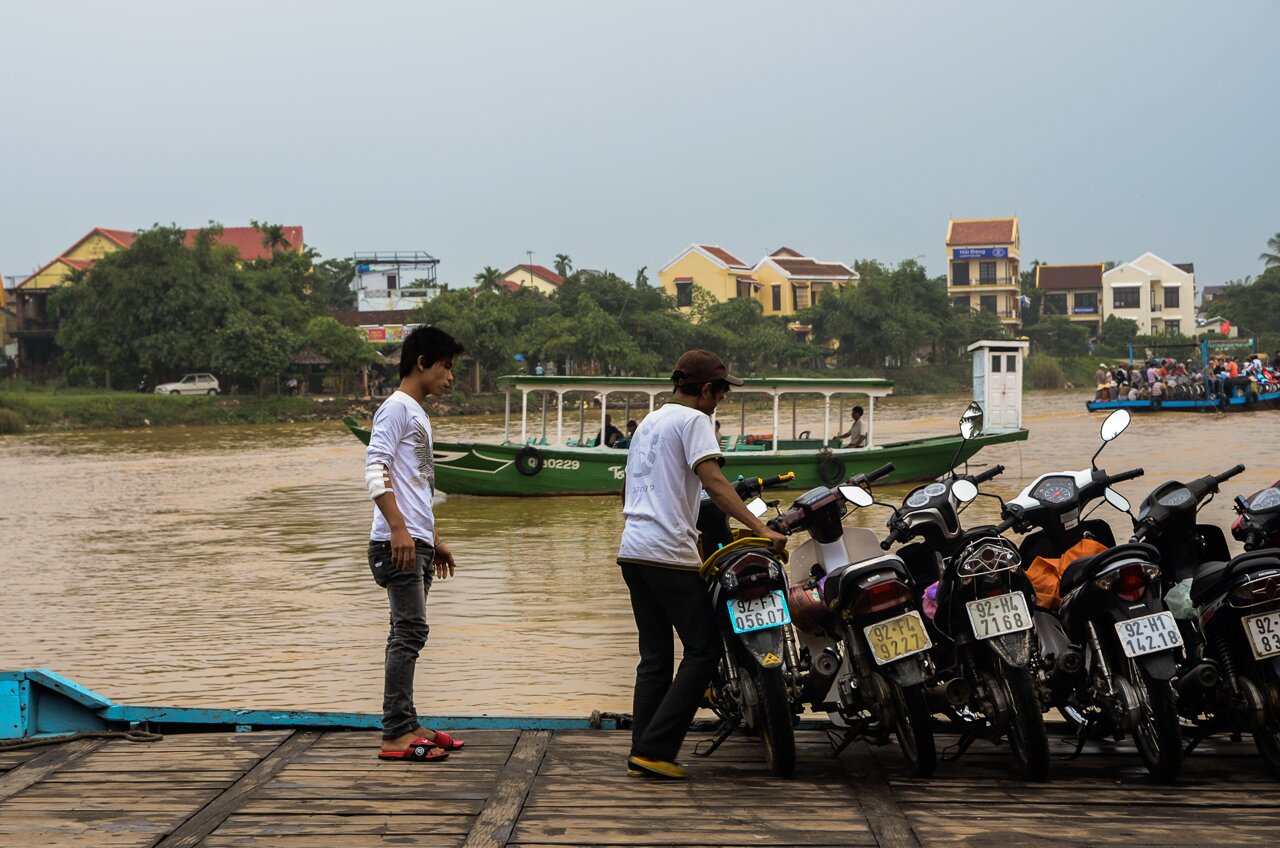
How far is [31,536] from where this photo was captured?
16.1 meters

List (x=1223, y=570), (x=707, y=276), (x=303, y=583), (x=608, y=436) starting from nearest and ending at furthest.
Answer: (x=1223, y=570), (x=303, y=583), (x=608, y=436), (x=707, y=276)

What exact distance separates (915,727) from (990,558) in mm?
531

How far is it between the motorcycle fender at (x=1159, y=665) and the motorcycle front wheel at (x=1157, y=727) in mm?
14

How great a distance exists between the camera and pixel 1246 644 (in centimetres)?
387

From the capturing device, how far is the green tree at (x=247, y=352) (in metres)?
42.8

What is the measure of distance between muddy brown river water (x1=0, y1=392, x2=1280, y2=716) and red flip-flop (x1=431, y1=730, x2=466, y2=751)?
5.96 feet

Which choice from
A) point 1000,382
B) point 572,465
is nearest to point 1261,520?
point 572,465

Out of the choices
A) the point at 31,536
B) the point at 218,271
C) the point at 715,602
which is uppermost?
the point at 218,271

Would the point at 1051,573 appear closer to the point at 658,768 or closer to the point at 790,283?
the point at 658,768

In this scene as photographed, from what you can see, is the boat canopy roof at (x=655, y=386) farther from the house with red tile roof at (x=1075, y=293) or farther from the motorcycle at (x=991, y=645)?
the house with red tile roof at (x=1075, y=293)

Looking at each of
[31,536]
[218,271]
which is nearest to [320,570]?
[31,536]

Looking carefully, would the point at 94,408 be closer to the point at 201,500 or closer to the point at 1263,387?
the point at 201,500

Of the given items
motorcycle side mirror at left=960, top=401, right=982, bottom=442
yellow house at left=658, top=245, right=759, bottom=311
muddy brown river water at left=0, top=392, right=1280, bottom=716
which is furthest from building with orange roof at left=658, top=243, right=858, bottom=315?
motorcycle side mirror at left=960, top=401, right=982, bottom=442

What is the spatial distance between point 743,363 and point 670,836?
50153mm
